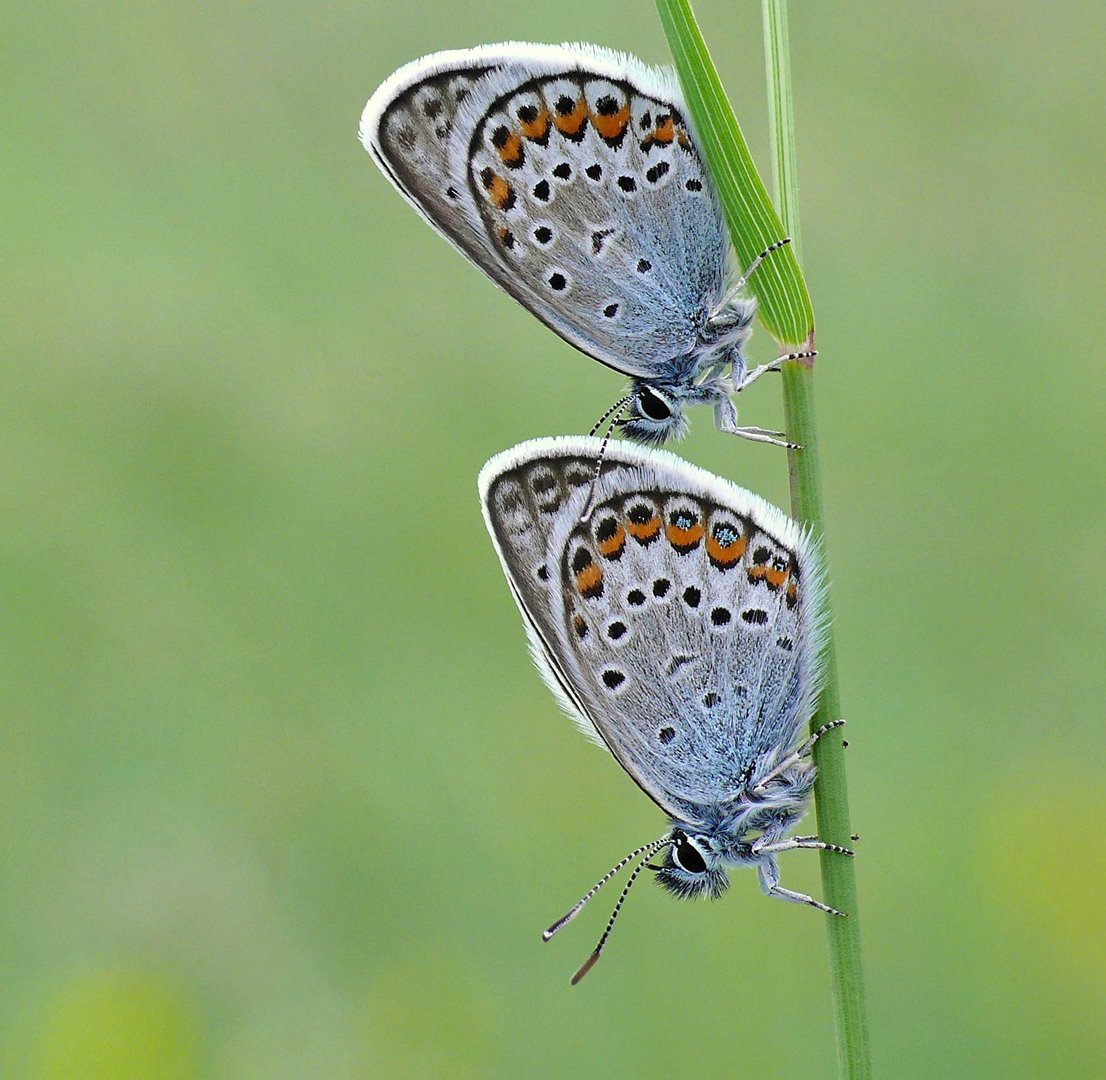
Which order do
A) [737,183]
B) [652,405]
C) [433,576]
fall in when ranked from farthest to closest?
[433,576] < [652,405] < [737,183]

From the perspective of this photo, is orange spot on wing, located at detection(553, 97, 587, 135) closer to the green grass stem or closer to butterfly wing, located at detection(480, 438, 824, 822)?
the green grass stem

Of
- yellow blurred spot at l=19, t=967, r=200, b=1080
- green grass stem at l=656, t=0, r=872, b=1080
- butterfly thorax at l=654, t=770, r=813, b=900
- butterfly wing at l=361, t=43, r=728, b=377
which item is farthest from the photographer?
yellow blurred spot at l=19, t=967, r=200, b=1080

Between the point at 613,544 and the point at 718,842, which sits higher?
the point at 613,544

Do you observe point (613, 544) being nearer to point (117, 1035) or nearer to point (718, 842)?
point (718, 842)

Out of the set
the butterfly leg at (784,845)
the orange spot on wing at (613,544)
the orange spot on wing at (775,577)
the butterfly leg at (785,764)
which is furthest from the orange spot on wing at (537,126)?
the butterfly leg at (784,845)

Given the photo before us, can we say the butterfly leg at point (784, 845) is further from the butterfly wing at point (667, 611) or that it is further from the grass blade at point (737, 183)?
the grass blade at point (737, 183)

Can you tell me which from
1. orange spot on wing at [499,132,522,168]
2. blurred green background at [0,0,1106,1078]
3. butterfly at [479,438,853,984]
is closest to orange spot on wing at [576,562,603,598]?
butterfly at [479,438,853,984]

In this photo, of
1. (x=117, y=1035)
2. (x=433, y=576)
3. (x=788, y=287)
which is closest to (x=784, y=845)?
(x=788, y=287)
